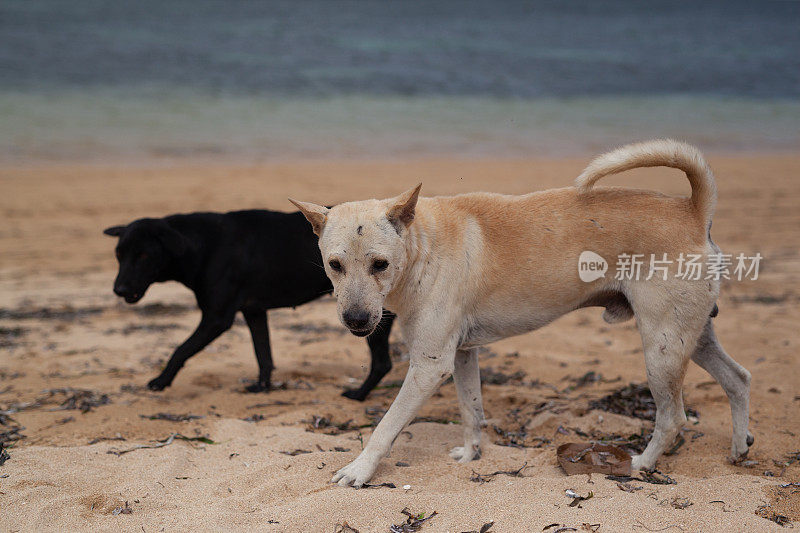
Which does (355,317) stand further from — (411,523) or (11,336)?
(11,336)

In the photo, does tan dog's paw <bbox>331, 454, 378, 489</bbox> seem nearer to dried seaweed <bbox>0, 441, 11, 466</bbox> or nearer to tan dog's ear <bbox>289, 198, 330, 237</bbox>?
tan dog's ear <bbox>289, 198, 330, 237</bbox>

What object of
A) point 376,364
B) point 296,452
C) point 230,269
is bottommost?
point 296,452

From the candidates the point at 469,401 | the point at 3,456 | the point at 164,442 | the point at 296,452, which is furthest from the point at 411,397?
the point at 3,456

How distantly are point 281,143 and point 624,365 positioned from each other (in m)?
14.5

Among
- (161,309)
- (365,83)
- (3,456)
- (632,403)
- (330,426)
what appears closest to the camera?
(3,456)

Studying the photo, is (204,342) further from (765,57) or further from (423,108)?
(765,57)

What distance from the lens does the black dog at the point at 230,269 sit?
5062 mm

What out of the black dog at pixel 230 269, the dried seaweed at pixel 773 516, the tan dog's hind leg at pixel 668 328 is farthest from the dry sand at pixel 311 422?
the tan dog's hind leg at pixel 668 328

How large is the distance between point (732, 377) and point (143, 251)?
3970mm

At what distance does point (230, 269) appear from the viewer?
525 cm

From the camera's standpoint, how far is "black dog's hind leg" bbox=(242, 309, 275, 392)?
5410 mm

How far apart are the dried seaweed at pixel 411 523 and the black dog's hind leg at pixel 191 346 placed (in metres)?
2.48

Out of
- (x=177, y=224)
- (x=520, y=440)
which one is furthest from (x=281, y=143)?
(x=520, y=440)

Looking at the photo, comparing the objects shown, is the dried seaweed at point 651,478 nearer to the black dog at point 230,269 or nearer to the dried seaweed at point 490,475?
the dried seaweed at point 490,475
